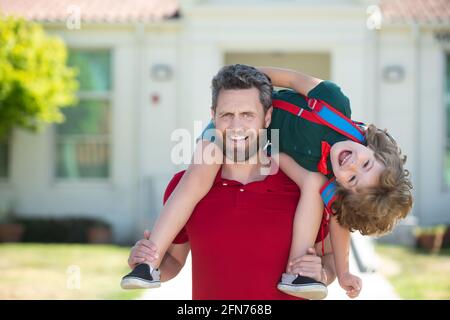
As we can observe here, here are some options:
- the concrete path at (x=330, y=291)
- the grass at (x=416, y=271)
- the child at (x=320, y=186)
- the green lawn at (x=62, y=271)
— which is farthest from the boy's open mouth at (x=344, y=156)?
the grass at (x=416, y=271)

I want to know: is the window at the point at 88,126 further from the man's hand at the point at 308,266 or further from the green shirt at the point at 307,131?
the man's hand at the point at 308,266

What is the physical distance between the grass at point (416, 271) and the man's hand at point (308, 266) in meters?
4.49

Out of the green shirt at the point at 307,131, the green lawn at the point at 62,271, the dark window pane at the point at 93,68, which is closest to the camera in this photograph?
the green shirt at the point at 307,131

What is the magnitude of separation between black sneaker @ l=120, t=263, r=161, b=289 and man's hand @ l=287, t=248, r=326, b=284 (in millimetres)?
518

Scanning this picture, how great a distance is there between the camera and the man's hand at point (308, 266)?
259 centimetres

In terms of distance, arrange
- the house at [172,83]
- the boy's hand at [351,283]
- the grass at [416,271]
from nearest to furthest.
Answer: the boy's hand at [351,283] < the grass at [416,271] < the house at [172,83]

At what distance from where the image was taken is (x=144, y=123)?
1187 cm

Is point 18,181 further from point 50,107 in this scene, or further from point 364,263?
point 364,263

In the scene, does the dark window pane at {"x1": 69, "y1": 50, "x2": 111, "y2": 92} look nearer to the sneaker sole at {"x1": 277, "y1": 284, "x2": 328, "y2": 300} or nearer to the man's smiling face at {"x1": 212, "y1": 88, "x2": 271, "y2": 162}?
the man's smiling face at {"x1": 212, "y1": 88, "x2": 271, "y2": 162}

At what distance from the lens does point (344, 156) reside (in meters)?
2.76

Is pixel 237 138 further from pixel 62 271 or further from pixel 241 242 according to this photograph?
pixel 62 271

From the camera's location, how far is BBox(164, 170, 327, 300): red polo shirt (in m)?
2.63

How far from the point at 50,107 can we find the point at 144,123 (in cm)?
164

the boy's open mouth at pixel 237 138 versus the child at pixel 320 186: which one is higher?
the boy's open mouth at pixel 237 138
